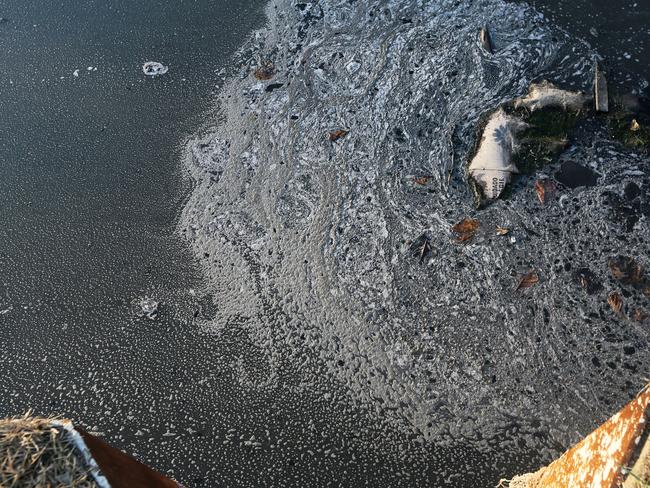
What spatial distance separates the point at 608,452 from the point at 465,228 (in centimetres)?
154

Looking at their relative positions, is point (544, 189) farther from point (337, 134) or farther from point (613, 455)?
point (613, 455)

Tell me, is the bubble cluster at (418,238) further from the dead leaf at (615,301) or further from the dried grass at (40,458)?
the dried grass at (40,458)

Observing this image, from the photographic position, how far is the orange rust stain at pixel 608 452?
142 centimetres

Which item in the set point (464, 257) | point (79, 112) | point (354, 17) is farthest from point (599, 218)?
point (79, 112)

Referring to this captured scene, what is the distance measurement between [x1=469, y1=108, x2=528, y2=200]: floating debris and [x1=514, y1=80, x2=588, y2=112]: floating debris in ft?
0.41

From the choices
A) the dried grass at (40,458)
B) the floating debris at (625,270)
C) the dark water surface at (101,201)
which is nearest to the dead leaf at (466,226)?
the floating debris at (625,270)

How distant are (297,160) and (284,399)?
136 centimetres

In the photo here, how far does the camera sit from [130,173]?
3.39 meters

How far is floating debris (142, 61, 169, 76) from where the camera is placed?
3762mm

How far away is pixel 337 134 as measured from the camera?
332 cm

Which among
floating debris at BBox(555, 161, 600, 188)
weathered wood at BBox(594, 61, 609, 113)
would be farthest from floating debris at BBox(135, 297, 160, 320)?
weathered wood at BBox(594, 61, 609, 113)

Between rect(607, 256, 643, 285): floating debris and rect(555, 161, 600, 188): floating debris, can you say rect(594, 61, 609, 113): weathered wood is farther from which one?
rect(607, 256, 643, 285): floating debris

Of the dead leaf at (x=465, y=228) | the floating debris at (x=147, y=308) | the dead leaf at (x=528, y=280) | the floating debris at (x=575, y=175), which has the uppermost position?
the floating debris at (x=575, y=175)

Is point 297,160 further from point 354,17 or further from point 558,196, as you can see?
point 558,196
